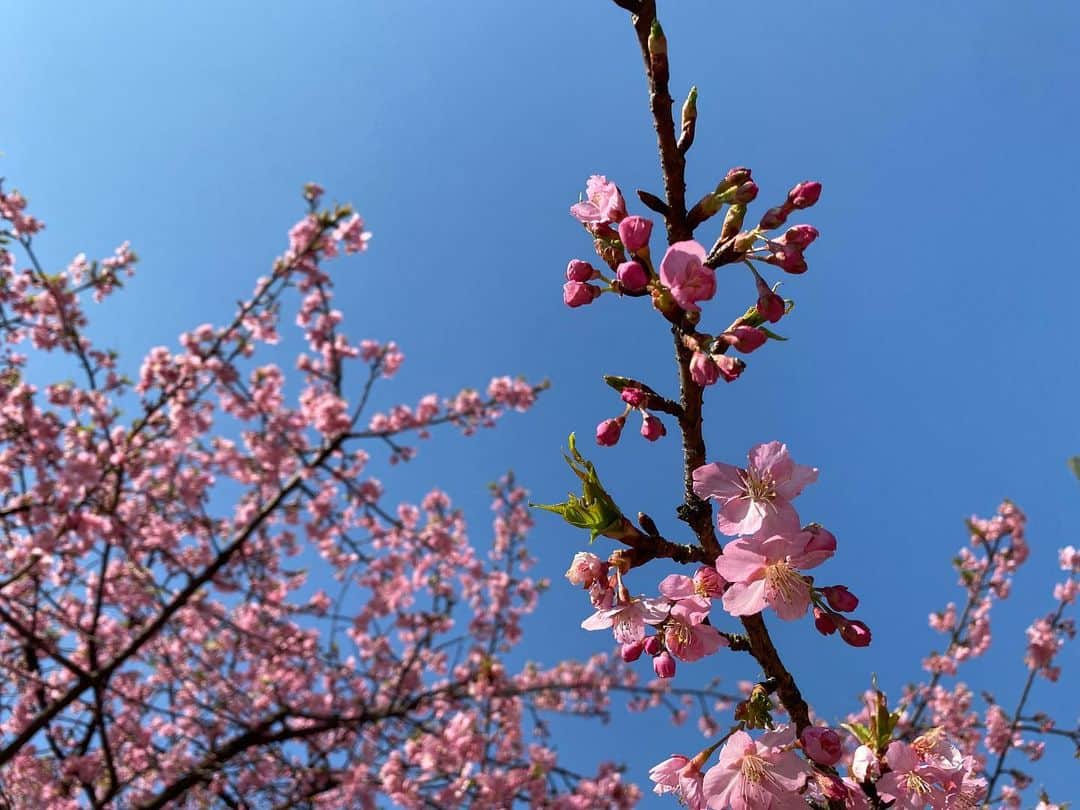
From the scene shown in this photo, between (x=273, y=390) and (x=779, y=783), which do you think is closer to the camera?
(x=779, y=783)

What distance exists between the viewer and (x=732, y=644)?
1.53 meters

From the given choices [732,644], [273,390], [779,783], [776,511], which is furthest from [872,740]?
[273,390]

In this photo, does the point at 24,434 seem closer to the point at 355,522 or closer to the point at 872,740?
the point at 355,522

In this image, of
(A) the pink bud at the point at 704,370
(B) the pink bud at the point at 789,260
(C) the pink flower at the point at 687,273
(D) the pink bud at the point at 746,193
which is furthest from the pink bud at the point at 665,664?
(D) the pink bud at the point at 746,193

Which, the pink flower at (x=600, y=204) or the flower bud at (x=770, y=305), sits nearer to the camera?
the flower bud at (x=770, y=305)

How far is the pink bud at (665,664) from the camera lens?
4.91 ft

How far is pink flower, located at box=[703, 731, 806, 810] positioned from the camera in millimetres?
1404

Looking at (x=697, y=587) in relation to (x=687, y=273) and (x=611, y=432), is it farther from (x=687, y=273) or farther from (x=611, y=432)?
(x=687, y=273)

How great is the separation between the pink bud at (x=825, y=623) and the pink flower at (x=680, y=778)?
0.46m

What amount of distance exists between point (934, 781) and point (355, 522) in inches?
405

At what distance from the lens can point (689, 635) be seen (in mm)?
1502

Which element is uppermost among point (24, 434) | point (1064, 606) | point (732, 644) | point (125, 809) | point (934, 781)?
point (24, 434)

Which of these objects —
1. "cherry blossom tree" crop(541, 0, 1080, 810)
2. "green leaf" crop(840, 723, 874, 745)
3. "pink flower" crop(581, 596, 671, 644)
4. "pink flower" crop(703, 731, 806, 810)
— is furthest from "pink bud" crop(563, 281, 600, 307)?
"green leaf" crop(840, 723, 874, 745)

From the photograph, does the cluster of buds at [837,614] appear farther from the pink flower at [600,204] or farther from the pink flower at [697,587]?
the pink flower at [600,204]
